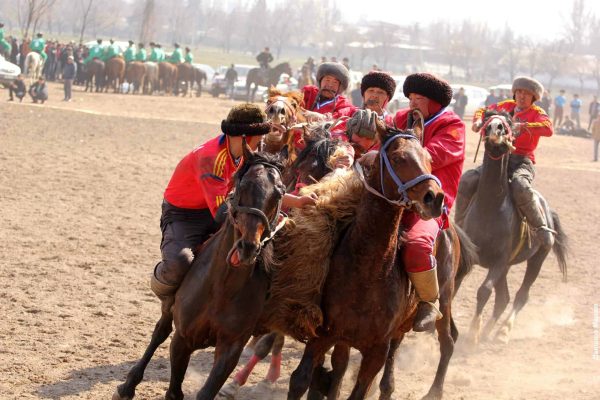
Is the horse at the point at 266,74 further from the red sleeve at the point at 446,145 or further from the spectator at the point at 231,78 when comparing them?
the red sleeve at the point at 446,145

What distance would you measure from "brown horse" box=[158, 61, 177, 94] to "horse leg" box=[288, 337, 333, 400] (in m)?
35.4

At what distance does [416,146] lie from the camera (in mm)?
5707

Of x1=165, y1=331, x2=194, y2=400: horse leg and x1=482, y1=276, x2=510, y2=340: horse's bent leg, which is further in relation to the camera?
x1=482, y1=276, x2=510, y2=340: horse's bent leg

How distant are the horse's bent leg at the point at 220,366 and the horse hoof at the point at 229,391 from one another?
146cm

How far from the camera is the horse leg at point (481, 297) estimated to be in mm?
9711

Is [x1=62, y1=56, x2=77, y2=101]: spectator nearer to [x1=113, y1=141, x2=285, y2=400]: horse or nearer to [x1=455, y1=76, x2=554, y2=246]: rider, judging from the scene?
[x1=455, y1=76, x2=554, y2=246]: rider

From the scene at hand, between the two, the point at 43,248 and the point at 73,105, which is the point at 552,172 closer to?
the point at 73,105

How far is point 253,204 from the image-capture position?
17.2 feet

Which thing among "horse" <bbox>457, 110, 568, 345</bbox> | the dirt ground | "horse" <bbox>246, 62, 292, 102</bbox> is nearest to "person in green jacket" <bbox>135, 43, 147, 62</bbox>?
"horse" <bbox>246, 62, 292, 102</bbox>

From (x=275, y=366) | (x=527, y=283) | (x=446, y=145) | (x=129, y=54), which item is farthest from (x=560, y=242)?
(x=129, y=54)

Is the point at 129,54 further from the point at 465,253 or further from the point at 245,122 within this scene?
the point at 245,122

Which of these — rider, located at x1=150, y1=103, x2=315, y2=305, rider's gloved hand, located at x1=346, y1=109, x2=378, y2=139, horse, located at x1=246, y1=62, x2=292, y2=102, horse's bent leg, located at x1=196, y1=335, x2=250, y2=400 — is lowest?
horse, located at x1=246, y1=62, x2=292, y2=102

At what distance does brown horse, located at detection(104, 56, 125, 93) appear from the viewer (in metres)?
37.0

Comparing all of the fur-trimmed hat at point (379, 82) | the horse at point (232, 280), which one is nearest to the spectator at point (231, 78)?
the fur-trimmed hat at point (379, 82)
